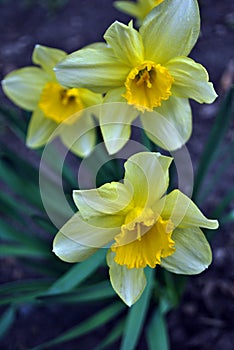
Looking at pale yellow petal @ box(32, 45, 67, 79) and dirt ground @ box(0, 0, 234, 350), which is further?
dirt ground @ box(0, 0, 234, 350)

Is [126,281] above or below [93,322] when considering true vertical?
above

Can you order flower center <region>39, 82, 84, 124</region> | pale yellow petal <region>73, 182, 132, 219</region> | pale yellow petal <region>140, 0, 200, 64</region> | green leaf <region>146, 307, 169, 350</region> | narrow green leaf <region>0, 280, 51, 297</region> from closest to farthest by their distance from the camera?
1. pale yellow petal <region>73, 182, 132, 219</region>
2. pale yellow petal <region>140, 0, 200, 64</region>
3. narrow green leaf <region>0, 280, 51, 297</region>
4. flower center <region>39, 82, 84, 124</region>
5. green leaf <region>146, 307, 169, 350</region>

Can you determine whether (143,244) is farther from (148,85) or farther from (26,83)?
(26,83)

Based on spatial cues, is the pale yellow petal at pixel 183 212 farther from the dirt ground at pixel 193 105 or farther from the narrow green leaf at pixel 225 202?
the dirt ground at pixel 193 105

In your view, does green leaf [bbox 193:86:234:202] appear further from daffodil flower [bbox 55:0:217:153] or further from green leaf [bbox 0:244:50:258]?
green leaf [bbox 0:244:50:258]

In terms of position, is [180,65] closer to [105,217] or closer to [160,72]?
[160,72]

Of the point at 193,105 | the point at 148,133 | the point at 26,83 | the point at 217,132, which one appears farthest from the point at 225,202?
the point at 193,105

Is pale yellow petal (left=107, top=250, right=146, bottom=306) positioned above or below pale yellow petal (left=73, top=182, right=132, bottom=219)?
below

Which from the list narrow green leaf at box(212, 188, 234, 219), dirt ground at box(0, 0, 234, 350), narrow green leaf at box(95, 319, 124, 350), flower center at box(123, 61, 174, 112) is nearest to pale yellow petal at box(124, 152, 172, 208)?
flower center at box(123, 61, 174, 112)
